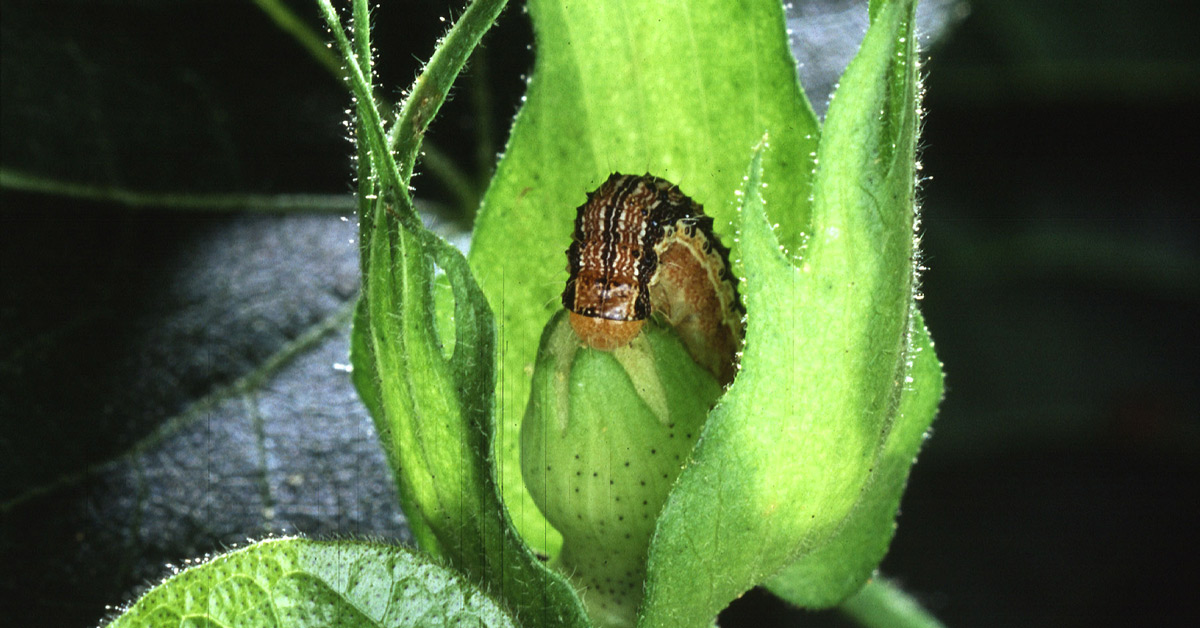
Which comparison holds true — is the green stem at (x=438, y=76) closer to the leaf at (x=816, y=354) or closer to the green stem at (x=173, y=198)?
the leaf at (x=816, y=354)

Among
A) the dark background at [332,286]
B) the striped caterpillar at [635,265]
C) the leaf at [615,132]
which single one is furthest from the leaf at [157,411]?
the striped caterpillar at [635,265]

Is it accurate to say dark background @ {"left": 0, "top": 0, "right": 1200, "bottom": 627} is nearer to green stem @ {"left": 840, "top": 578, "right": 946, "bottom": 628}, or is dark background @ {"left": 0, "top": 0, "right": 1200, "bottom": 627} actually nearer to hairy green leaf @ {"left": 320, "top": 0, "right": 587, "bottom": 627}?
green stem @ {"left": 840, "top": 578, "right": 946, "bottom": 628}

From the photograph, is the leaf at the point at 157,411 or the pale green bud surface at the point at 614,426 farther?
the leaf at the point at 157,411

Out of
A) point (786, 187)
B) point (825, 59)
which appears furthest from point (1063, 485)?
point (786, 187)

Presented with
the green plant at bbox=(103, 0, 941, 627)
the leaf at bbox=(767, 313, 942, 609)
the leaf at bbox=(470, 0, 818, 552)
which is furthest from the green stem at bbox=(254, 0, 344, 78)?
the leaf at bbox=(767, 313, 942, 609)

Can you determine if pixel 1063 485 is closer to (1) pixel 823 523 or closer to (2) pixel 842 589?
(2) pixel 842 589

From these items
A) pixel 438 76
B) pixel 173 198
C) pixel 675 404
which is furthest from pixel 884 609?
pixel 173 198
